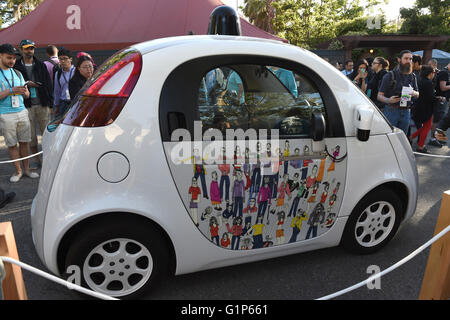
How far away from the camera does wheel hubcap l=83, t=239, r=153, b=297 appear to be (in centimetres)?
204

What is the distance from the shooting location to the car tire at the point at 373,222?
258cm

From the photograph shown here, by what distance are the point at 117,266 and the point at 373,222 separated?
195 centimetres

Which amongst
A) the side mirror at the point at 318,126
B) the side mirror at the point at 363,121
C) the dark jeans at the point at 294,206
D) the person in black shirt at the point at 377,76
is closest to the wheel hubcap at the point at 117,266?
the dark jeans at the point at 294,206

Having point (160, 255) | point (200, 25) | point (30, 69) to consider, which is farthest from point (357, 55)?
point (160, 255)

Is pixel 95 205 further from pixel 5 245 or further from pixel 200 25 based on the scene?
pixel 200 25

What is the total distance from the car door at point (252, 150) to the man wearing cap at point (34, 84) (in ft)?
12.4

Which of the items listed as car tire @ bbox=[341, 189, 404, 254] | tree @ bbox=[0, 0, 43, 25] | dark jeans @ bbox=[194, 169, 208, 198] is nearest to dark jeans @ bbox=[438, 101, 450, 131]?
car tire @ bbox=[341, 189, 404, 254]

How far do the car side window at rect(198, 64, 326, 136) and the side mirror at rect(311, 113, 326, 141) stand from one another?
102mm

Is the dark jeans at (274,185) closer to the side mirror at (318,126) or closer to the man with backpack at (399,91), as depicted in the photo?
the side mirror at (318,126)

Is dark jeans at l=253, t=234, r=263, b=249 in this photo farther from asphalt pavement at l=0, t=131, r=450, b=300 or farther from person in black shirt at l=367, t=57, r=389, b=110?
person in black shirt at l=367, t=57, r=389, b=110

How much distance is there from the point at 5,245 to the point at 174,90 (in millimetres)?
1179

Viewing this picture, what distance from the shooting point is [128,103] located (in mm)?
1933

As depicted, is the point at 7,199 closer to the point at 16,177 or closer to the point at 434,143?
the point at 16,177

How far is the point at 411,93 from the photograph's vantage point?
4.89m
